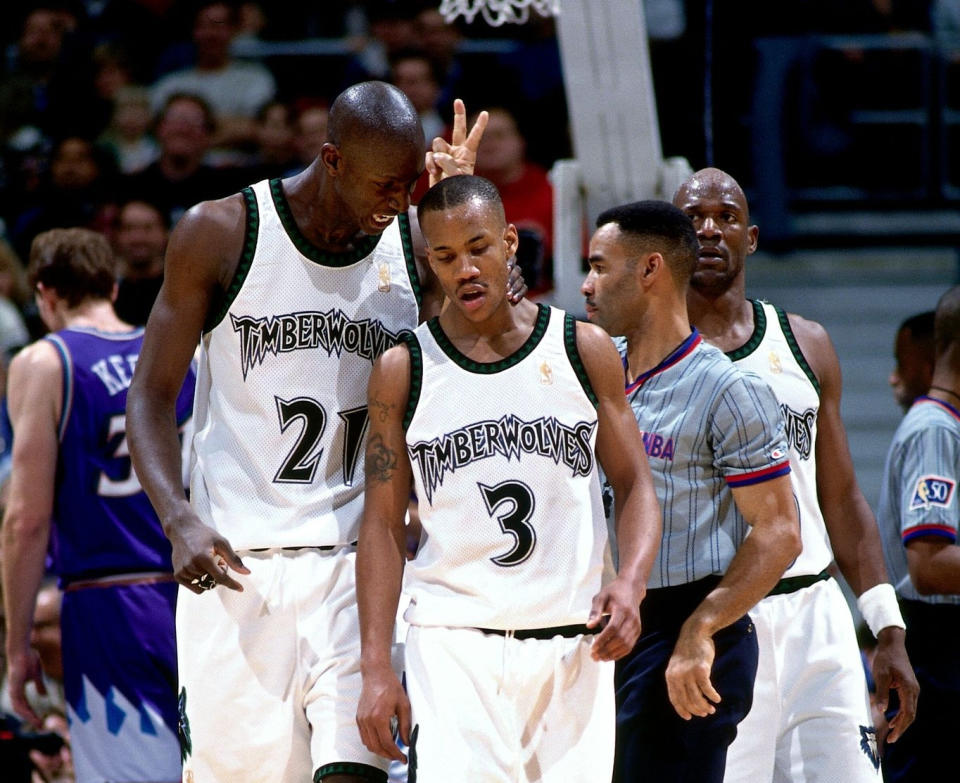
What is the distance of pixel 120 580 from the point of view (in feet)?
17.7

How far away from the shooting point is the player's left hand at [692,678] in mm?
3666

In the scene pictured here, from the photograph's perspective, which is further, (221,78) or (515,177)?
(221,78)

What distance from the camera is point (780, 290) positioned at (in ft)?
30.1

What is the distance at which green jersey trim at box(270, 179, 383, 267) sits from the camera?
154 inches

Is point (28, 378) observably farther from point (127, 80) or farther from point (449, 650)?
A: point (127, 80)

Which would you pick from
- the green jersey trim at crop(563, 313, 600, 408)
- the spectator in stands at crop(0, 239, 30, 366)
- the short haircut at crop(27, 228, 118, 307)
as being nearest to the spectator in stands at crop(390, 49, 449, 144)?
the spectator in stands at crop(0, 239, 30, 366)

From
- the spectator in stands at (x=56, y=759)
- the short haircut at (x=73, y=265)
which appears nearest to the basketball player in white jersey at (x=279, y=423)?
the short haircut at (x=73, y=265)

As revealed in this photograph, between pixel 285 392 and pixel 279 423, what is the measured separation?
0.08 m

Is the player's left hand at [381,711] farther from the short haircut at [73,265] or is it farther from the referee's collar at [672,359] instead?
the short haircut at [73,265]

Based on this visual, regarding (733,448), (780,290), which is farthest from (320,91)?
(733,448)

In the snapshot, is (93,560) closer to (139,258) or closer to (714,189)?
(714,189)

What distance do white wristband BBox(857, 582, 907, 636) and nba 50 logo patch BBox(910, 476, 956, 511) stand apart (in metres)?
0.52

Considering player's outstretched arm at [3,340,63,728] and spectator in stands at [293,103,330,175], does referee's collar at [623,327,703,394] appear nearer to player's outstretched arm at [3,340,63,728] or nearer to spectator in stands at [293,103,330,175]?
player's outstretched arm at [3,340,63,728]

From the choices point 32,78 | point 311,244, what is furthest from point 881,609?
point 32,78
